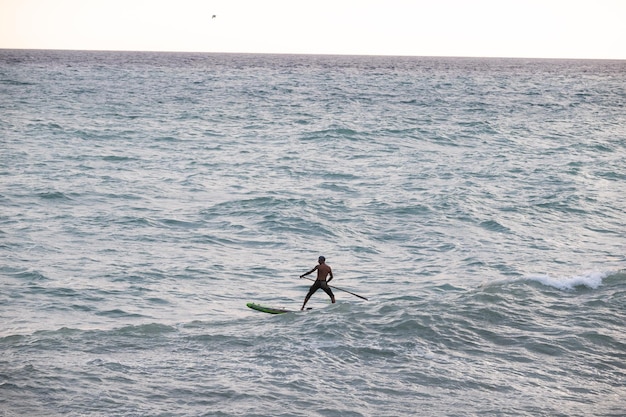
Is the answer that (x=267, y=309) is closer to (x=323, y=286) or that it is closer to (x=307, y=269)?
(x=323, y=286)

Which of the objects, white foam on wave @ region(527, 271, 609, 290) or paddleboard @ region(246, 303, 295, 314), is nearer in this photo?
paddleboard @ region(246, 303, 295, 314)

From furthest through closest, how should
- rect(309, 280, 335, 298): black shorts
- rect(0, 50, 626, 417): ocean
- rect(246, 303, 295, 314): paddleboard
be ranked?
rect(309, 280, 335, 298): black shorts, rect(246, 303, 295, 314): paddleboard, rect(0, 50, 626, 417): ocean

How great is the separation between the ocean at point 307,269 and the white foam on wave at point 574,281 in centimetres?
9

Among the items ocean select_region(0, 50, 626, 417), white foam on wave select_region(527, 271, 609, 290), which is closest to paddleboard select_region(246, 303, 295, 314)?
ocean select_region(0, 50, 626, 417)

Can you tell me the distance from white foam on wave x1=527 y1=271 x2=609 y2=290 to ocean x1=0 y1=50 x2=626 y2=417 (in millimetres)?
89

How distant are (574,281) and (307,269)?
8.26 meters

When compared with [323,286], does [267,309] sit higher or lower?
lower

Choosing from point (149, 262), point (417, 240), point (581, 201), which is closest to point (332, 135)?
point (581, 201)

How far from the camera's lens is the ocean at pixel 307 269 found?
14336 mm

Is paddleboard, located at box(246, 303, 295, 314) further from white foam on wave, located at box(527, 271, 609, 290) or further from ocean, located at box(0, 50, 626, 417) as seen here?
white foam on wave, located at box(527, 271, 609, 290)

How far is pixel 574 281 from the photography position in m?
21.7

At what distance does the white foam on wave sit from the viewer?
2142cm

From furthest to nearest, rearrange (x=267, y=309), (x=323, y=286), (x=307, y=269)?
(x=307, y=269) < (x=323, y=286) < (x=267, y=309)

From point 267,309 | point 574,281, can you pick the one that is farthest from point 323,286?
point 574,281
